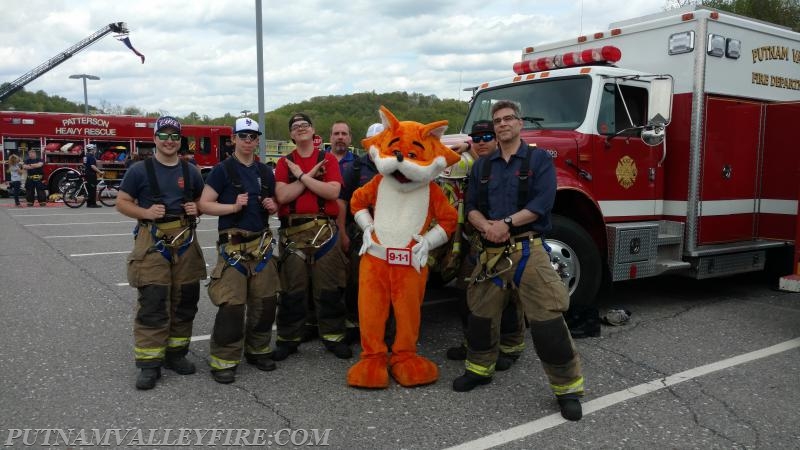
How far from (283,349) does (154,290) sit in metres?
1.06

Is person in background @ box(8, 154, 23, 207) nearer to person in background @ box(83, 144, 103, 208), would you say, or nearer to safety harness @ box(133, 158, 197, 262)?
person in background @ box(83, 144, 103, 208)

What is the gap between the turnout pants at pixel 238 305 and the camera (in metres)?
4.09

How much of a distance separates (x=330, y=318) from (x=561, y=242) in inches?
81.1

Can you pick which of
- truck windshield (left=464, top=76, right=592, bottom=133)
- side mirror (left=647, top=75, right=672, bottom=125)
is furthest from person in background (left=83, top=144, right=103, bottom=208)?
side mirror (left=647, top=75, right=672, bottom=125)

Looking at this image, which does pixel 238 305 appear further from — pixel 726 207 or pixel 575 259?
pixel 726 207

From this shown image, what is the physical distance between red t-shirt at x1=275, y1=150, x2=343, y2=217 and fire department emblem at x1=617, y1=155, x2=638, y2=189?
2.80m

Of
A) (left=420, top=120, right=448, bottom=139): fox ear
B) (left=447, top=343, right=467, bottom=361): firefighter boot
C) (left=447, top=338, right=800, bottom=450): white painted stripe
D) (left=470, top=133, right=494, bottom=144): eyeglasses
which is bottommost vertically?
(left=447, top=338, right=800, bottom=450): white painted stripe

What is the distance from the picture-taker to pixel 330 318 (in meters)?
4.70

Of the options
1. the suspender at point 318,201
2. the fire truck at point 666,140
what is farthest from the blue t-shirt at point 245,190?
the fire truck at point 666,140

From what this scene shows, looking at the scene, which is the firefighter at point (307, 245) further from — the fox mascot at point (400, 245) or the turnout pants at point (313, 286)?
the fox mascot at point (400, 245)

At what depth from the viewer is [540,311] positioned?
3656 mm

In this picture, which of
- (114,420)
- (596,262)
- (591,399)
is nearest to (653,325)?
(596,262)

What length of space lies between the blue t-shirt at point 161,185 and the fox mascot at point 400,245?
1285mm

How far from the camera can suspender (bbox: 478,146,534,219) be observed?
3709mm
